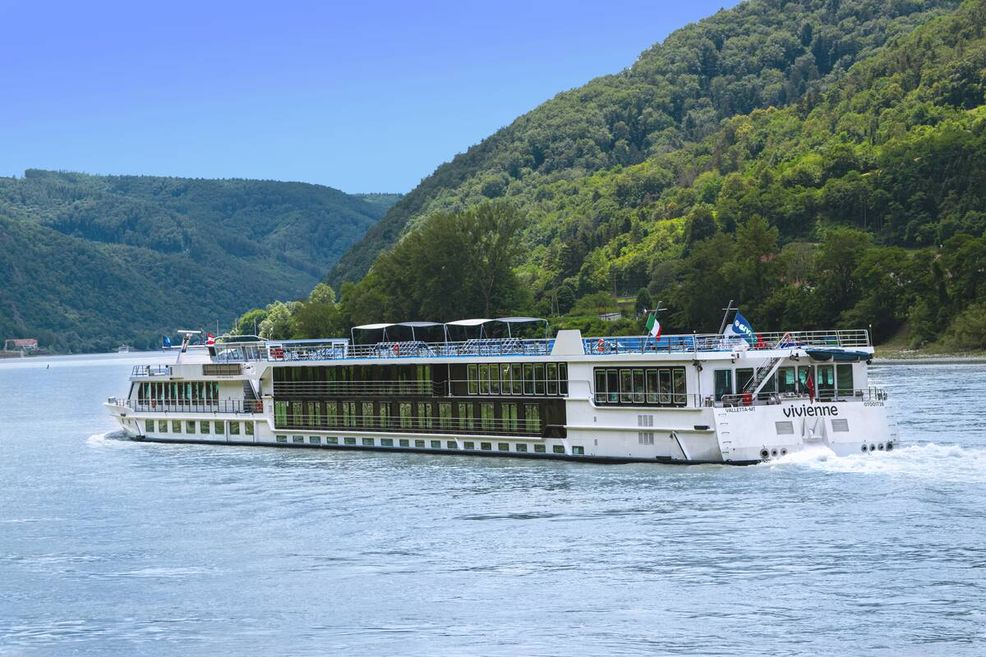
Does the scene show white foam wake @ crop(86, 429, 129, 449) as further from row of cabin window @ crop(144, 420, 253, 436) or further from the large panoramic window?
the large panoramic window

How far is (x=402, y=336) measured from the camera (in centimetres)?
12144

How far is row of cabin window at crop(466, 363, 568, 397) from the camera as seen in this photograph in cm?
5359

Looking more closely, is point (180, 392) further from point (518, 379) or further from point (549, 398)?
point (549, 398)

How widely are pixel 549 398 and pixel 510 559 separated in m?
18.0

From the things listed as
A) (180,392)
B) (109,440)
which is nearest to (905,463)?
(180,392)

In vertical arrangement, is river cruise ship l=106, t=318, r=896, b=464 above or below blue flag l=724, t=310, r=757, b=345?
below

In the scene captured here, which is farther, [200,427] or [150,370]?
[150,370]

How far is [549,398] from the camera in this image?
5359 cm

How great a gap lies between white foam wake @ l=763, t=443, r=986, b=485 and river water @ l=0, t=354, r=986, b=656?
16cm

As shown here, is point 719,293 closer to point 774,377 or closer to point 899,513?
point 774,377

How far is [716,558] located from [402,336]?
289ft

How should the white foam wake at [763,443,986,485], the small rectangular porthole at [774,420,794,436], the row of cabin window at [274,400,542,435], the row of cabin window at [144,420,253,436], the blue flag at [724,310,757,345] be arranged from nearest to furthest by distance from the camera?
the white foam wake at [763,443,986,485] < the small rectangular porthole at [774,420,794,436] < the blue flag at [724,310,757,345] < the row of cabin window at [274,400,542,435] < the row of cabin window at [144,420,253,436]

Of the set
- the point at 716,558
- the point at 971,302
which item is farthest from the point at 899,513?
the point at 971,302

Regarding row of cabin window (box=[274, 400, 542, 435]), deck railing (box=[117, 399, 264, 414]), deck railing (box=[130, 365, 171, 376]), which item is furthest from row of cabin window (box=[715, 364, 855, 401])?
deck railing (box=[130, 365, 171, 376])
